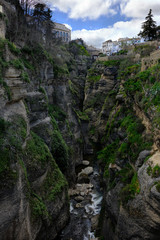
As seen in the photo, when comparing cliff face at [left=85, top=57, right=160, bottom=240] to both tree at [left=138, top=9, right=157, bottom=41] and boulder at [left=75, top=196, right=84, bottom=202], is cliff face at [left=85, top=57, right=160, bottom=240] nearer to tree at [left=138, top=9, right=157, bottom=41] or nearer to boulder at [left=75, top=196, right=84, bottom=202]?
boulder at [left=75, top=196, right=84, bottom=202]

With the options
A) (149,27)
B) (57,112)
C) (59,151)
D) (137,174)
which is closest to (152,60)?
(137,174)

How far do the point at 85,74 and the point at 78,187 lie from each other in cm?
3487

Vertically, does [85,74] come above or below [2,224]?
above

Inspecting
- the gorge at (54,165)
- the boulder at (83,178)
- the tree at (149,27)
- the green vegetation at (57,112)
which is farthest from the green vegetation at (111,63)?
the boulder at (83,178)

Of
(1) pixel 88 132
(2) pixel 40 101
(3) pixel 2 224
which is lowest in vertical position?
(1) pixel 88 132

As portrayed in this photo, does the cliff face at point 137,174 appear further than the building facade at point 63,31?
No

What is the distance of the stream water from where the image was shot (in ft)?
52.1

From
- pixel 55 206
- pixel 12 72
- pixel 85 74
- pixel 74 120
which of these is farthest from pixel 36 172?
pixel 85 74

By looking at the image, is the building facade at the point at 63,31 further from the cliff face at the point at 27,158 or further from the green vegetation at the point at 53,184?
the green vegetation at the point at 53,184

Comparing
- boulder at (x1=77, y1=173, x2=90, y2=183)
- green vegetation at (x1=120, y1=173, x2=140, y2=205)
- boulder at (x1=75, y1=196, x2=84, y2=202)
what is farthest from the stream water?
green vegetation at (x1=120, y1=173, x2=140, y2=205)

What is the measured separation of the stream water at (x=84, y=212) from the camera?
15874mm

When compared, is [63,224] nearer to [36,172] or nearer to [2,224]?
[36,172]

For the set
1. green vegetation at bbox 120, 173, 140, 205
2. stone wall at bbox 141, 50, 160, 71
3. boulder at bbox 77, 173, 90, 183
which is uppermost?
stone wall at bbox 141, 50, 160, 71

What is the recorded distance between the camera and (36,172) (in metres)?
13.3
